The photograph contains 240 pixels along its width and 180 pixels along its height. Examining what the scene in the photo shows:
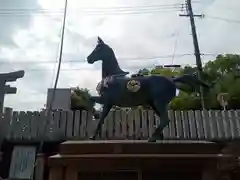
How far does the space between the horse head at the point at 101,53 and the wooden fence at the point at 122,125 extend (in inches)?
99.4

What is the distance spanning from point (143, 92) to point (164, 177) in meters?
1.57

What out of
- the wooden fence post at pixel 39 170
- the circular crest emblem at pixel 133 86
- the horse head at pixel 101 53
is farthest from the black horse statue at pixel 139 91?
the wooden fence post at pixel 39 170

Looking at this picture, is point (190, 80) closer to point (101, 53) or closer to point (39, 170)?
point (101, 53)

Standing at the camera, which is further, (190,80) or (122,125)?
(122,125)

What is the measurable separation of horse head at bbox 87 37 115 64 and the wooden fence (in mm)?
2525

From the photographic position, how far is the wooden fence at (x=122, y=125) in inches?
310

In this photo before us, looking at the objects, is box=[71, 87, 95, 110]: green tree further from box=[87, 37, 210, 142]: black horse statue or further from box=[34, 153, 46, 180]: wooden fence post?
box=[34, 153, 46, 180]: wooden fence post

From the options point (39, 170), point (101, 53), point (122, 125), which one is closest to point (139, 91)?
point (101, 53)

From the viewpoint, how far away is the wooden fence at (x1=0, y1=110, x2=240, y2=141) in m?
7.88

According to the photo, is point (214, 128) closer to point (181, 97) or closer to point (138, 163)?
point (138, 163)

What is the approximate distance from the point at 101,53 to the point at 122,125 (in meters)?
2.71

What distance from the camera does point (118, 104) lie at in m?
5.50

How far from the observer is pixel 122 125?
318 inches

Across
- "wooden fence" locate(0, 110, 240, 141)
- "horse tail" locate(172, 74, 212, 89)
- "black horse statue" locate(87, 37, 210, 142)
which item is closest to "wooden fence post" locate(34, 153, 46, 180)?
"black horse statue" locate(87, 37, 210, 142)
